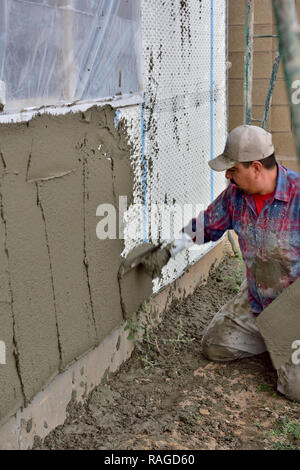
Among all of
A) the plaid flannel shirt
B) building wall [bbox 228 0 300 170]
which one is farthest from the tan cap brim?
building wall [bbox 228 0 300 170]

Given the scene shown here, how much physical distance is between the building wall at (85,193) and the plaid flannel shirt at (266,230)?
53 centimetres

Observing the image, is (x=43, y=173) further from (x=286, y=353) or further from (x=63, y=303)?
(x=286, y=353)

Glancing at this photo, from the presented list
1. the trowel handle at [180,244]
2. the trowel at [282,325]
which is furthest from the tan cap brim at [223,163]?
the trowel at [282,325]

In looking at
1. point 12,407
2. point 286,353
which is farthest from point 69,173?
point 286,353

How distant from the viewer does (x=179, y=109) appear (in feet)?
14.8

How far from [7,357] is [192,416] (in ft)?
4.05

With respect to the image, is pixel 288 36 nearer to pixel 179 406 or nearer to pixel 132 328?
pixel 179 406

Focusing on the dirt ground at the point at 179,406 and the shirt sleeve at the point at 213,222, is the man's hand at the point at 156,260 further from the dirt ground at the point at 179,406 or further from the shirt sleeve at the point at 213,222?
the dirt ground at the point at 179,406

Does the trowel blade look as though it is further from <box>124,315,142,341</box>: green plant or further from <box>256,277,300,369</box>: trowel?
<box>256,277,300,369</box>: trowel

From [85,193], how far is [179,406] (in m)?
1.36

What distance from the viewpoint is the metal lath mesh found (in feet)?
13.0

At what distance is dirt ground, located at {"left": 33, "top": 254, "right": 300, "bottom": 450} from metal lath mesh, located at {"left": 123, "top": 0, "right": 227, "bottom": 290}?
1.93ft

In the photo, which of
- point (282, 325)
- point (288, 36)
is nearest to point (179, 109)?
point (282, 325)

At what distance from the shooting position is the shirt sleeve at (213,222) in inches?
153
